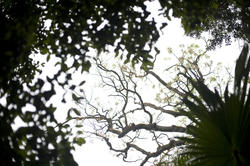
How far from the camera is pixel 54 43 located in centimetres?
270

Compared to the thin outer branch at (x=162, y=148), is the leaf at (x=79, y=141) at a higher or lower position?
lower

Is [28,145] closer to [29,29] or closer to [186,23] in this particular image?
[29,29]

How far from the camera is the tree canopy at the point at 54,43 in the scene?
73.1 inches

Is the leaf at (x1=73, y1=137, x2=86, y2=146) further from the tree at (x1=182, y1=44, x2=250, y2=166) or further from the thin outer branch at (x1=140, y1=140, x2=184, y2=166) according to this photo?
the thin outer branch at (x1=140, y1=140, x2=184, y2=166)

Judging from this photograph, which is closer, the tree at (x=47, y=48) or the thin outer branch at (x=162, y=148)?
the tree at (x=47, y=48)

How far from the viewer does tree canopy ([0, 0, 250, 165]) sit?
186 centimetres

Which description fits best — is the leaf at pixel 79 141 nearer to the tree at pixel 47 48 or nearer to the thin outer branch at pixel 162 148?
the tree at pixel 47 48

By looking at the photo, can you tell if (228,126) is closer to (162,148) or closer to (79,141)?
(79,141)

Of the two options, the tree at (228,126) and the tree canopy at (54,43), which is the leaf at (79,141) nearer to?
the tree canopy at (54,43)

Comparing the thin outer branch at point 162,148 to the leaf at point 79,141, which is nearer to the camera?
the leaf at point 79,141

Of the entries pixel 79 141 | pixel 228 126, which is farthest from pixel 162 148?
pixel 79 141

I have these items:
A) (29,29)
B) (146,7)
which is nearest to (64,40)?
(29,29)

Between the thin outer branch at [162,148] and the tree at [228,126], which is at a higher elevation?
the thin outer branch at [162,148]

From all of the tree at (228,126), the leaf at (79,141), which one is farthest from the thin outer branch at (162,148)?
the leaf at (79,141)
